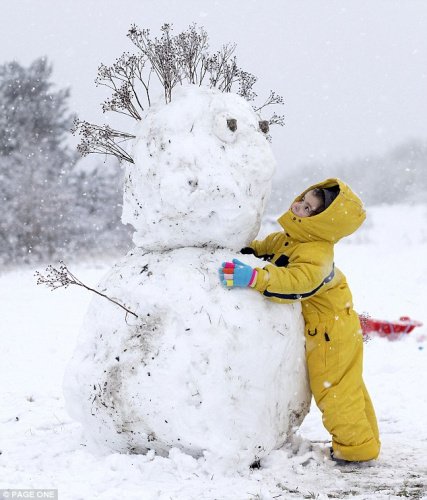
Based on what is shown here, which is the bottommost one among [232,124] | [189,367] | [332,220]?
[189,367]

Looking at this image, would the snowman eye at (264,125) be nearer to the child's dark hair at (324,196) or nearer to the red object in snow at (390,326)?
the child's dark hair at (324,196)

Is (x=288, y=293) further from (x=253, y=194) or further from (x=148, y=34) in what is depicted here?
(x=148, y=34)

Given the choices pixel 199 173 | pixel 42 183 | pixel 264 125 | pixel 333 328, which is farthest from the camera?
pixel 42 183

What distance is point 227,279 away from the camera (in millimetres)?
3367

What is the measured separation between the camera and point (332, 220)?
11.8 feet

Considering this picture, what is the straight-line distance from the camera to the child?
11.9 ft

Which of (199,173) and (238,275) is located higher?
(199,173)

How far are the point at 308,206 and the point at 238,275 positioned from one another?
779 mm

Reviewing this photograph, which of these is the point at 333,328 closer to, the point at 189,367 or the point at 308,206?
the point at 308,206

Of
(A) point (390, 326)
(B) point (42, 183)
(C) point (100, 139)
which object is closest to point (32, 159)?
(B) point (42, 183)

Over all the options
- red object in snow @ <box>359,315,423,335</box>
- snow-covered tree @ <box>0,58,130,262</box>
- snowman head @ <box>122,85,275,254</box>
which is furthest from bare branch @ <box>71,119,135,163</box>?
snow-covered tree @ <box>0,58,130,262</box>

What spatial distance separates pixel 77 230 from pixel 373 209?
17932mm

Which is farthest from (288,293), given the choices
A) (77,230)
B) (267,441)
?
(77,230)

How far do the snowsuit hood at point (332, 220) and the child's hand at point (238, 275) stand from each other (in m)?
0.52
